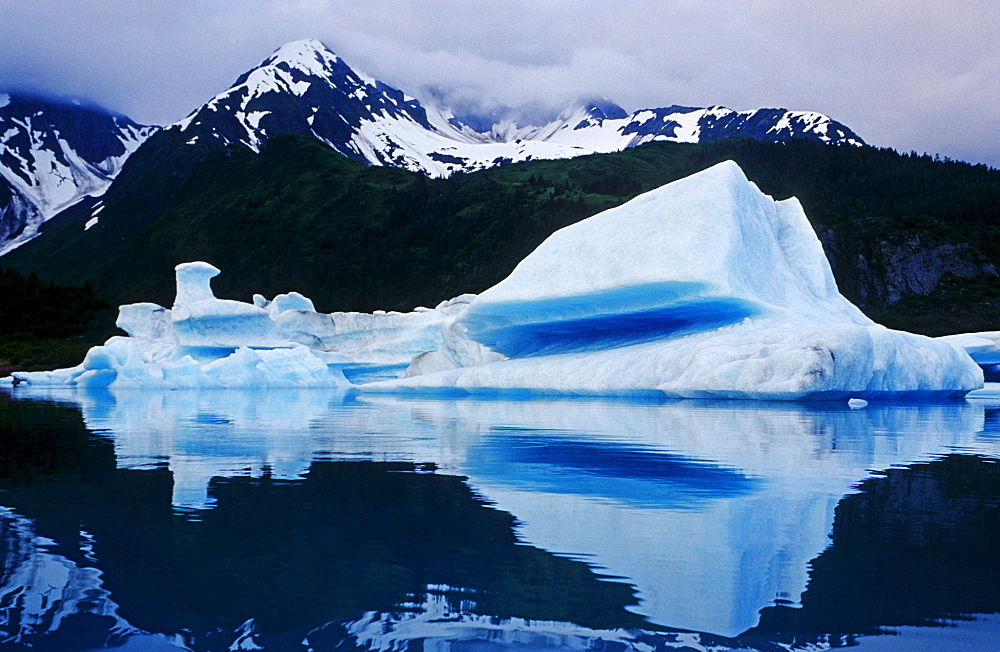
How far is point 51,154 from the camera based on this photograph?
163 meters

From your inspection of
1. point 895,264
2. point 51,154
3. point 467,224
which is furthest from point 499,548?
point 51,154

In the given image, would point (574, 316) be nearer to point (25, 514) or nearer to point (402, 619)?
point (25, 514)

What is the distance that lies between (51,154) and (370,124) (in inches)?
2453

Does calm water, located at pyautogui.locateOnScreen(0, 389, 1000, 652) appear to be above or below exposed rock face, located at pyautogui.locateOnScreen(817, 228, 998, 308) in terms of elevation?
below

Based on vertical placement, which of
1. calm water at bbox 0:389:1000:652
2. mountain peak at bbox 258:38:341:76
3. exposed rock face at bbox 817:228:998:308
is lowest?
calm water at bbox 0:389:1000:652

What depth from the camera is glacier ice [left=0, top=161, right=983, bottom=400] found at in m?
13.1

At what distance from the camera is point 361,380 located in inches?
Result: 1268

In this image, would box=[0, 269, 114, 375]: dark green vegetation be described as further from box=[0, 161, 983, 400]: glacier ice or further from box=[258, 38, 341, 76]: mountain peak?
box=[258, 38, 341, 76]: mountain peak

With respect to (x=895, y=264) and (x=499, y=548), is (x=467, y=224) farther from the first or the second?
(x=499, y=548)

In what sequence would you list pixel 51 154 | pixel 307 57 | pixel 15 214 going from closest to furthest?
1. pixel 15 214
2. pixel 51 154
3. pixel 307 57

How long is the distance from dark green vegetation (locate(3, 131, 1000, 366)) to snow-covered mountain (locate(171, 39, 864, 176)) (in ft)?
109

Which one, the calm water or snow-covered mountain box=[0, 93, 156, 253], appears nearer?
the calm water

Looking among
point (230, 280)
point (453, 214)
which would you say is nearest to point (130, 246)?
point (230, 280)

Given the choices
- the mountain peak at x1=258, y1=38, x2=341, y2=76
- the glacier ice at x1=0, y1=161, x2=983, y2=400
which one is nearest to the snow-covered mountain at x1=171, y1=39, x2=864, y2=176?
the mountain peak at x1=258, y1=38, x2=341, y2=76
